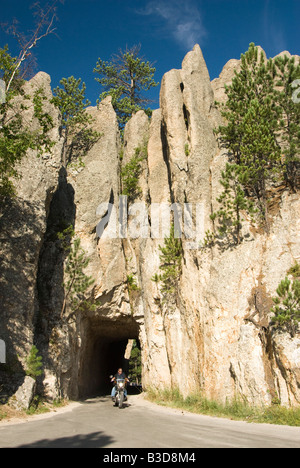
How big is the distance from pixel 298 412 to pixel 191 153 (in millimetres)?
12943

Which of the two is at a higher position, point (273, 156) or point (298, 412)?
point (273, 156)

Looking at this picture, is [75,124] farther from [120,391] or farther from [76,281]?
[120,391]

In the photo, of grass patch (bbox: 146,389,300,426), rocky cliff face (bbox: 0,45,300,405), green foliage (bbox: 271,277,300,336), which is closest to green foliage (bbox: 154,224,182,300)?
rocky cliff face (bbox: 0,45,300,405)

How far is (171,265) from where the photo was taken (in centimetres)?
1817

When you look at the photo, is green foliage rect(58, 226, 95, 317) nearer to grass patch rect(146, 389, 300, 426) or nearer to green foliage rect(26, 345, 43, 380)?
green foliage rect(26, 345, 43, 380)

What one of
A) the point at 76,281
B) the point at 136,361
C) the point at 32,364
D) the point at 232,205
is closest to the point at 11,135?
the point at 76,281

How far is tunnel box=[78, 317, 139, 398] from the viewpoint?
20.4m

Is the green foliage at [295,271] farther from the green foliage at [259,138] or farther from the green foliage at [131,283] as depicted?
the green foliage at [131,283]

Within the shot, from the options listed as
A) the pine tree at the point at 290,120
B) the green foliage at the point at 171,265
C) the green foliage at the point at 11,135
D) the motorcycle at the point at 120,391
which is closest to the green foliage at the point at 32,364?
the motorcycle at the point at 120,391

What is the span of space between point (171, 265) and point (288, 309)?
26.2ft

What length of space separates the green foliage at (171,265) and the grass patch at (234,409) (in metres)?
4.93
